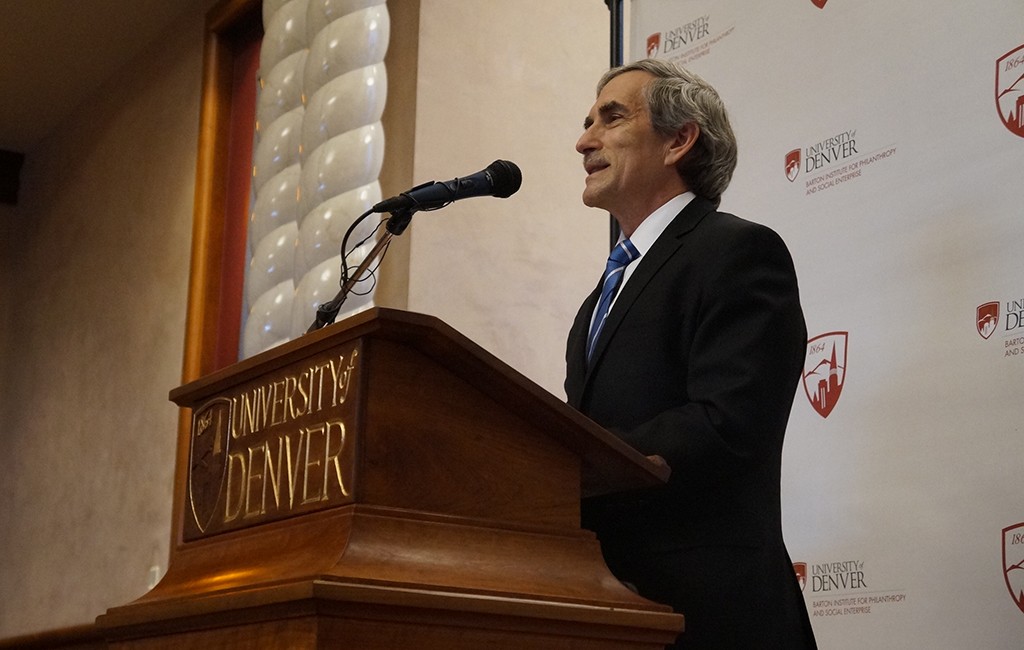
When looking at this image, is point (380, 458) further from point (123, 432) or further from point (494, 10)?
point (123, 432)

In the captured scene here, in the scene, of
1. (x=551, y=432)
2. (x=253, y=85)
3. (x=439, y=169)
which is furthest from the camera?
(x=253, y=85)

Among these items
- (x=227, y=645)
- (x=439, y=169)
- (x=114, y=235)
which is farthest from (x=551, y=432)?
(x=114, y=235)

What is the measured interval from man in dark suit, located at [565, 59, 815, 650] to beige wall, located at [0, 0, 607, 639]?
2.27m

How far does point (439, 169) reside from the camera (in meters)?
4.30

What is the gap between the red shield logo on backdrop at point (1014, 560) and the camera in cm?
222

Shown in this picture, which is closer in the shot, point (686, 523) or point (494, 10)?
point (686, 523)

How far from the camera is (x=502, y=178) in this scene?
2.09 m

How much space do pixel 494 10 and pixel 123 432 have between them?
2675 mm

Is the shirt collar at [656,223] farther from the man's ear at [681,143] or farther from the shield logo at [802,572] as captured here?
the shield logo at [802,572]

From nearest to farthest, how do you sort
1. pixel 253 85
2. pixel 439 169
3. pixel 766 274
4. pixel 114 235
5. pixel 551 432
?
pixel 551 432, pixel 766 274, pixel 439 169, pixel 253 85, pixel 114 235

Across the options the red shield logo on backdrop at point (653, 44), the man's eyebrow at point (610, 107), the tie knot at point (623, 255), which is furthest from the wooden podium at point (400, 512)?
the red shield logo on backdrop at point (653, 44)

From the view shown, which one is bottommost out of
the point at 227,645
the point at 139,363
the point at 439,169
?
the point at 227,645

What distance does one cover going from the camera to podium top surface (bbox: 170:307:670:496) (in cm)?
141

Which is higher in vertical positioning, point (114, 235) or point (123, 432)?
point (114, 235)
